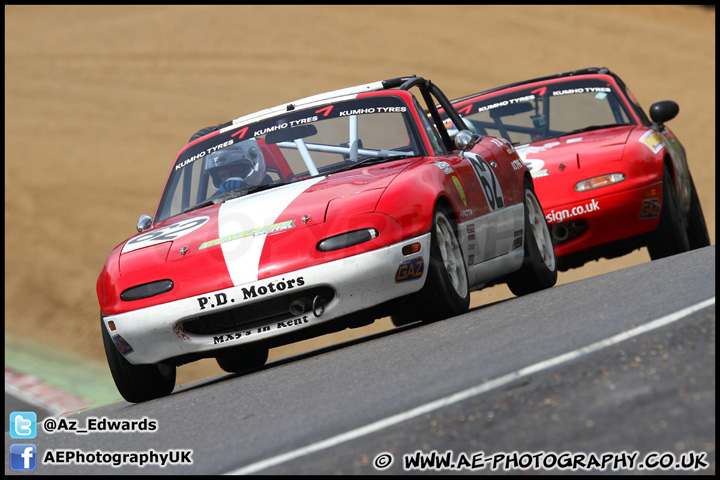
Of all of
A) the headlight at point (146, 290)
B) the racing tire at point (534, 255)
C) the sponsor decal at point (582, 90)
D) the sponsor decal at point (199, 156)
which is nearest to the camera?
the headlight at point (146, 290)

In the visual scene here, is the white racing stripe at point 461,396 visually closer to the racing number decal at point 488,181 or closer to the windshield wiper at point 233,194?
the racing number decal at point 488,181

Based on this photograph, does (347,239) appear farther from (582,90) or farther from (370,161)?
(582,90)

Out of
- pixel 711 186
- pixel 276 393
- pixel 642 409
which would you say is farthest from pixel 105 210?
pixel 642 409

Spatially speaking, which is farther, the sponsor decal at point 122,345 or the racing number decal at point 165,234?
the racing number decal at point 165,234

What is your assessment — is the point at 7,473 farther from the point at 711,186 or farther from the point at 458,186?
the point at 711,186

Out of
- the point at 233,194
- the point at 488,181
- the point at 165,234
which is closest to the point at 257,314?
the point at 165,234

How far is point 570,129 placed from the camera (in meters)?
10.6

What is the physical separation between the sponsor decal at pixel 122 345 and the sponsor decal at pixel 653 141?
4874mm

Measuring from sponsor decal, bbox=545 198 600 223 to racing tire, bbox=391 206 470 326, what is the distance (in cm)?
272

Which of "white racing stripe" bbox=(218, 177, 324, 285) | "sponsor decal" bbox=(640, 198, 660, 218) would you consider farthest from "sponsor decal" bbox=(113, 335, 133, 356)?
"sponsor decal" bbox=(640, 198, 660, 218)

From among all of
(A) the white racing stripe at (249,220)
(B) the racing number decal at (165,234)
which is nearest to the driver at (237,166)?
(A) the white racing stripe at (249,220)

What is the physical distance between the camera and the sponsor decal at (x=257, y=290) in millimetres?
5980

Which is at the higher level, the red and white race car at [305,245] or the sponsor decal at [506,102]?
the sponsor decal at [506,102]

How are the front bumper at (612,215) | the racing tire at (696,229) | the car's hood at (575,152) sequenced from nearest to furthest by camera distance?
the front bumper at (612,215) → the car's hood at (575,152) → the racing tire at (696,229)
